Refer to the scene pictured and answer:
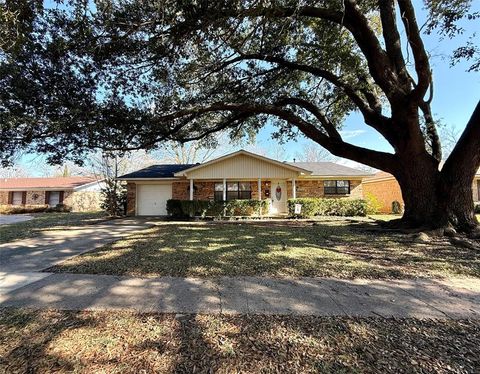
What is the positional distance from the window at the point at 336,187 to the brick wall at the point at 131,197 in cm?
1286

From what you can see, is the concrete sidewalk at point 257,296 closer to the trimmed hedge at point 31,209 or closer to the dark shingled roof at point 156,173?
the dark shingled roof at point 156,173

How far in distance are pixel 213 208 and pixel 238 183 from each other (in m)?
3.50

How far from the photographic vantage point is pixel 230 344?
246 cm

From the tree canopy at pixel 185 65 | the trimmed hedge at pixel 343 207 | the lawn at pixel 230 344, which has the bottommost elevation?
the lawn at pixel 230 344

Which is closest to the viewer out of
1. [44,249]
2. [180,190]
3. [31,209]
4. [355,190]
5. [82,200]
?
[44,249]

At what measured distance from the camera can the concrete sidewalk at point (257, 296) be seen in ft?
10.7

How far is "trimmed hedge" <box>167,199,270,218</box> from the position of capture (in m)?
15.6

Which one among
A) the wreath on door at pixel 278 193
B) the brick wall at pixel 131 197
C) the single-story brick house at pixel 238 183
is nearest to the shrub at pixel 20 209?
the brick wall at pixel 131 197

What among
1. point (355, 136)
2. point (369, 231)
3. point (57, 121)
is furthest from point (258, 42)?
point (355, 136)

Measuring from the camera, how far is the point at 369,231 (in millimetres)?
9578

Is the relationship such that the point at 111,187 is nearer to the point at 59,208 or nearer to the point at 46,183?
the point at 59,208

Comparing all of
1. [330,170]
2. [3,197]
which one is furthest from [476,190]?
[3,197]

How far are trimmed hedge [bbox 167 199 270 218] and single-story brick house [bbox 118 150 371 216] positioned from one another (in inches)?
44.1

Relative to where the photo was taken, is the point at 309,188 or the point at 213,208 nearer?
the point at 213,208
